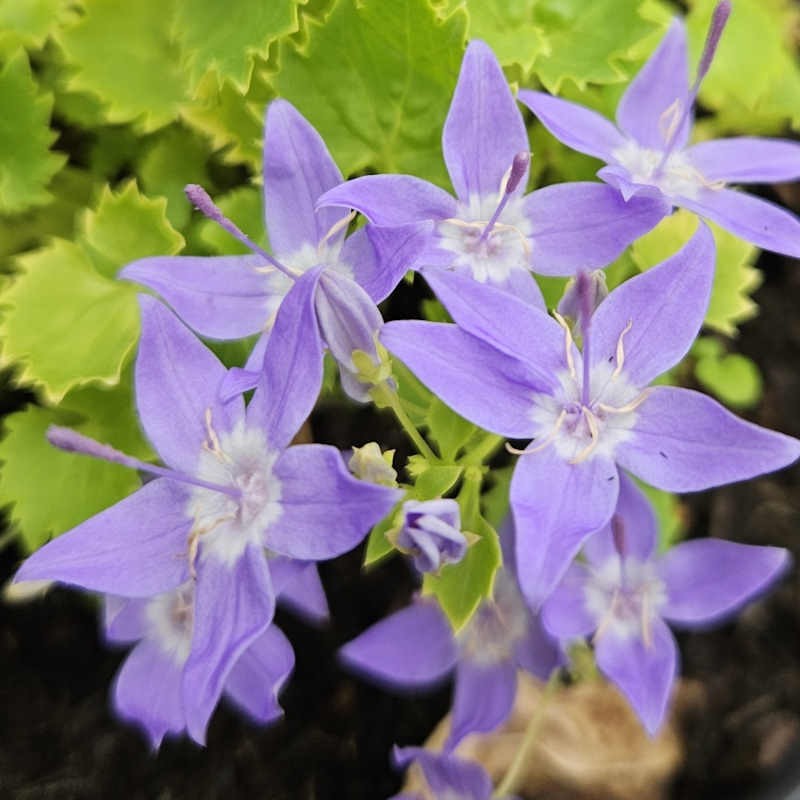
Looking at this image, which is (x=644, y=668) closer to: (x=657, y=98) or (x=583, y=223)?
(x=583, y=223)

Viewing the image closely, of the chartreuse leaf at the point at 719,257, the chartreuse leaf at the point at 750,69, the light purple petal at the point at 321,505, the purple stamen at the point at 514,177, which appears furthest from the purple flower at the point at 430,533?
the chartreuse leaf at the point at 750,69

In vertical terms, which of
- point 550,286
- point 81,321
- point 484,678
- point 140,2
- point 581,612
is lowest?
point 484,678

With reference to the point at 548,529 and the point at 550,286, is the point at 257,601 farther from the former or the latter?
the point at 550,286

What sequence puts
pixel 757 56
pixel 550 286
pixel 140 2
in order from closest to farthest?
pixel 550 286, pixel 140 2, pixel 757 56

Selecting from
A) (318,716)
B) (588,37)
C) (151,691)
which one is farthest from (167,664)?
(588,37)

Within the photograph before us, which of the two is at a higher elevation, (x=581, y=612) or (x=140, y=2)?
(x=140, y=2)

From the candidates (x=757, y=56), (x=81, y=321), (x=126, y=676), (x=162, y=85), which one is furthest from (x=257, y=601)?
(x=757, y=56)

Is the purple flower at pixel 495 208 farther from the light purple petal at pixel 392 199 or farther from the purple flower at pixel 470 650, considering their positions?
the purple flower at pixel 470 650
